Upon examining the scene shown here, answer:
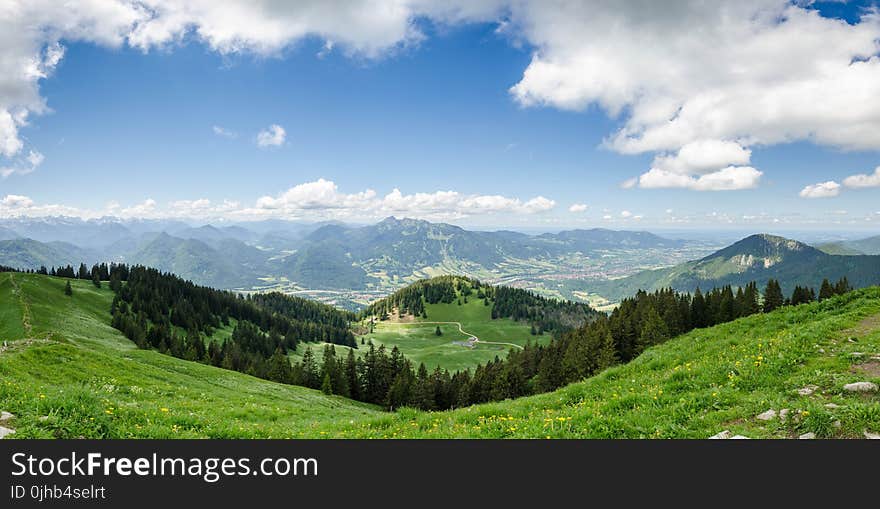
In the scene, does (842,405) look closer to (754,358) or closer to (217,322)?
(754,358)

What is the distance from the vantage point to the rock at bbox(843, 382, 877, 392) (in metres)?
10.1

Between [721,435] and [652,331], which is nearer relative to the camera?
[721,435]

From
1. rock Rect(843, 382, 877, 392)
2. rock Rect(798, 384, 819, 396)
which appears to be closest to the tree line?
rock Rect(798, 384, 819, 396)

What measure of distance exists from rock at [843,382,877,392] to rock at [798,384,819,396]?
0.68 meters

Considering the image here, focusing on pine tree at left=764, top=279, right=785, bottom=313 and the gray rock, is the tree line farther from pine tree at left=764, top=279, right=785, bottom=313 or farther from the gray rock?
the gray rock

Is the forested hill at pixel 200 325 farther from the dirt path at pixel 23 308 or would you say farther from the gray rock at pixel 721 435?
the gray rock at pixel 721 435

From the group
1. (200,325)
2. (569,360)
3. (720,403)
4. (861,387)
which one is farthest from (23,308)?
(861,387)

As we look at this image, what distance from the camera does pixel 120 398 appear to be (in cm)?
1769

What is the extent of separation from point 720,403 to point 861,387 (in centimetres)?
338

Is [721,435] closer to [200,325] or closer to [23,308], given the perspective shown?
[23,308]

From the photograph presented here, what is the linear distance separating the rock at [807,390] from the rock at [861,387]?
68cm

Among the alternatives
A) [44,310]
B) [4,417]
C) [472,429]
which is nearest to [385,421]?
[472,429]

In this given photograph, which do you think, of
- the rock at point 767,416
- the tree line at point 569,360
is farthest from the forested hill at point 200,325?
the rock at point 767,416
